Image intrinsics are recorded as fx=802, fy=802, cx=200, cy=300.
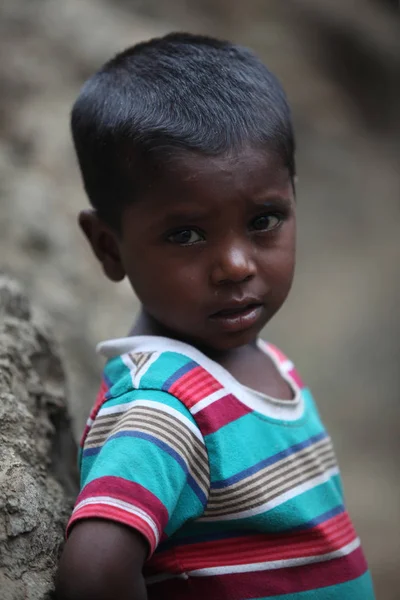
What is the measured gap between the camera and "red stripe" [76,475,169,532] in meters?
1.10

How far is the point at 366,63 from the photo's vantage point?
498 cm

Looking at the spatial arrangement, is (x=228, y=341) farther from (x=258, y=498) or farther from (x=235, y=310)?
(x=258, y=498)

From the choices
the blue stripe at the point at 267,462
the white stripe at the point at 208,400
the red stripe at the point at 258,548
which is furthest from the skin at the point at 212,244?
the red stripe at the point at 258,548

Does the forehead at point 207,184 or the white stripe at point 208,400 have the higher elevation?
the forehead at point 207,184

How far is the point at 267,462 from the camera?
1.38 m

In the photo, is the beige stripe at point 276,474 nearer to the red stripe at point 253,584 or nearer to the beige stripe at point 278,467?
the beige stripe at point 278,467

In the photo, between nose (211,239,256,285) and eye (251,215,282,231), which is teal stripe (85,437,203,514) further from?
eye (251,215,282,231)

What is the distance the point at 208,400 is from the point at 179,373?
6cm

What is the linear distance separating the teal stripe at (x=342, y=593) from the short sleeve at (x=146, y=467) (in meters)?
0.25

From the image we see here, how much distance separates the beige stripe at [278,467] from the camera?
128 cm

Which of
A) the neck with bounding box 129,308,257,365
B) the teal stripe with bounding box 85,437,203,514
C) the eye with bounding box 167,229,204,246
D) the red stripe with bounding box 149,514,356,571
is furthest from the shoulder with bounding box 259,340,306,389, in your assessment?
the teal stripe with bounding box 85,437,203,514

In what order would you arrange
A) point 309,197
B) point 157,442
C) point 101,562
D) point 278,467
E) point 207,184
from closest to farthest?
point 101,562 → point 157,442 → point 207,184 → point 278,467 → point 309,197

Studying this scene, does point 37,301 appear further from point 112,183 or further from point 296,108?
point 296,108

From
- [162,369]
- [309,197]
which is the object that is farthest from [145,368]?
[309,197]
